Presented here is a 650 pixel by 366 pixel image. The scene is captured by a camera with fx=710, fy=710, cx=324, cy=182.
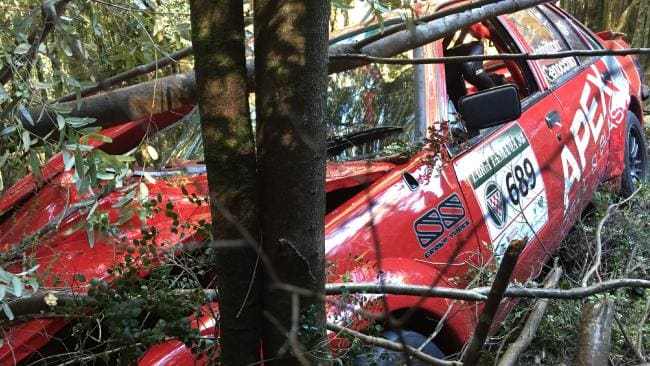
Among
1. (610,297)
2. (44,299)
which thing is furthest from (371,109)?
(44,299)

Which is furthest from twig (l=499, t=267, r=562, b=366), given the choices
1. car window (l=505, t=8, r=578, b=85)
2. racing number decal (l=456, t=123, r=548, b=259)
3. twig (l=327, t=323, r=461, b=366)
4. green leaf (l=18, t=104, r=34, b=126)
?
green leaf (l=18, t=104, r=34, b=126)

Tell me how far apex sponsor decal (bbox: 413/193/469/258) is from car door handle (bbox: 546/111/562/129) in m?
1.18

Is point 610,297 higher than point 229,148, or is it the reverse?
point 229,148

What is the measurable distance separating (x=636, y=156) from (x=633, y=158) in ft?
0.35

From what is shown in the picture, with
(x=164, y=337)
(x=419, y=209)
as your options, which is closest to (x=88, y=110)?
(x=164, y=337)

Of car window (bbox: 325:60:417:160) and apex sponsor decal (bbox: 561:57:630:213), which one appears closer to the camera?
car window (bbox: 325:60:417:160)

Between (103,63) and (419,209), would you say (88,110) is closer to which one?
(103,63)

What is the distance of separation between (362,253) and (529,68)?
2.16 meters

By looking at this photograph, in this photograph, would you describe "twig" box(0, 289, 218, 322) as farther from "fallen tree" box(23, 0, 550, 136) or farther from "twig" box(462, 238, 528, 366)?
"twig" box(462, 238, 528, 366)

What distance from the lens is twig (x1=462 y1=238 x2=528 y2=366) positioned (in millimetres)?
1012

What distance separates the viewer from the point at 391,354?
2.43 metres

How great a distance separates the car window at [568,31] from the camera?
5.14 metres

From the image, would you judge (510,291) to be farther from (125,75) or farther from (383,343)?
(125,75)

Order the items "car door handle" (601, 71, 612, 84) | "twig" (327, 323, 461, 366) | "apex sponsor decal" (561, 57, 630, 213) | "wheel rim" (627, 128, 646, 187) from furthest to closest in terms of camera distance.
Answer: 1. "wheel rim" (627, 128, 646, 187)
2. "car door handle" (601, 71, 612, 84)
3. "apex sponsor decal" (561, 57, 630, 213)
4. "twig" (327, 323, 461, 366)
